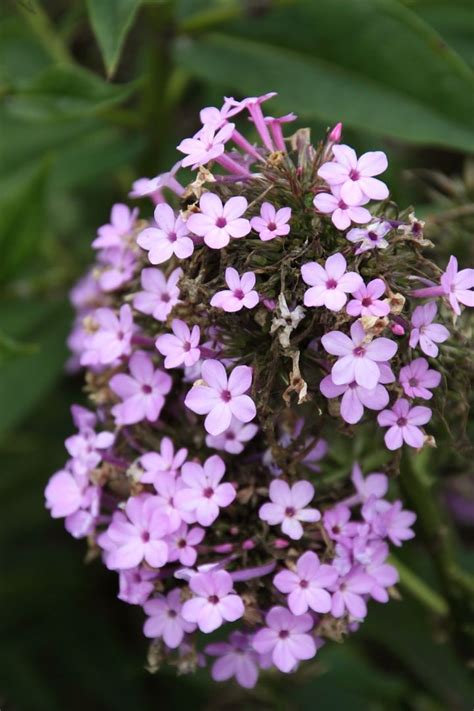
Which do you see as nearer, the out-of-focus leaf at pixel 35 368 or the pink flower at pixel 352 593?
the pink flower at pixel 352 593

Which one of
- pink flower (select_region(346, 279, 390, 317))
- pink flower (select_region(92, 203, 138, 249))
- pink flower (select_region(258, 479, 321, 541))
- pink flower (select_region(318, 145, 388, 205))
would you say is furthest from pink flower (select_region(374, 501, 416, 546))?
pink flower (select_region(92, 203, 138, 249))

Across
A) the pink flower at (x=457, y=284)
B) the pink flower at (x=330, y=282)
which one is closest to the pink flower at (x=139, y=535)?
the pink flower at (x=330, y=282)

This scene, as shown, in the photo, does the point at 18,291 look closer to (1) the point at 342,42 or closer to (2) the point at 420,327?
(1) the point at 342,42

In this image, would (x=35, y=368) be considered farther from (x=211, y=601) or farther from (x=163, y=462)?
(x=211, y=601)

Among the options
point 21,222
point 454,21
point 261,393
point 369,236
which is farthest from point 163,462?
point 454,21

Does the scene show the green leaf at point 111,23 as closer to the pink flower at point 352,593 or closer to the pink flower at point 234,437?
the pink flower at point 234,437
